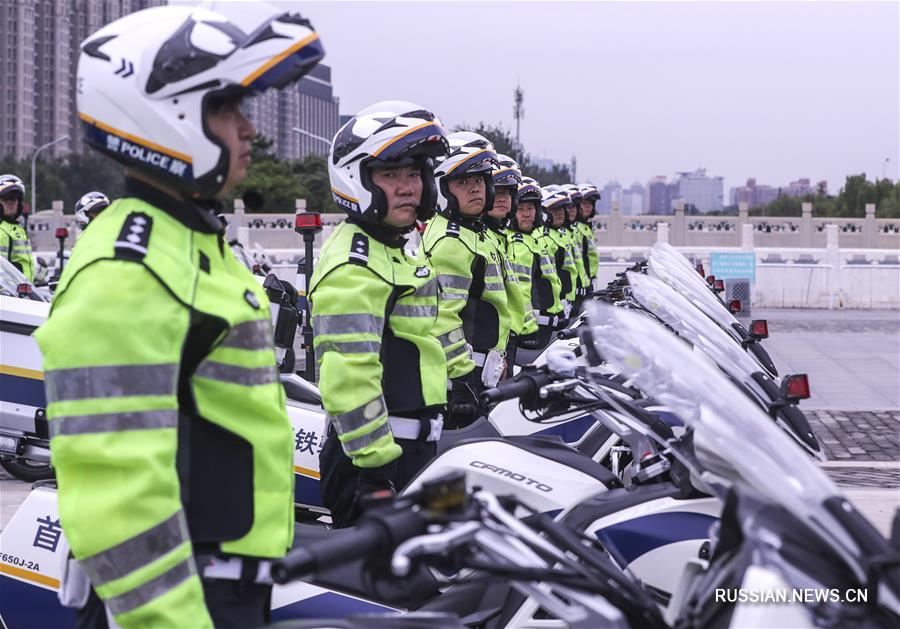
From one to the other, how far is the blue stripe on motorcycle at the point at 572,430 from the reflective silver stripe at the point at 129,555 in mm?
3942

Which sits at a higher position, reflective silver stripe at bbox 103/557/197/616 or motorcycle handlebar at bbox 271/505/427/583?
motorcycle handlebar at bbox 271/505/427/583

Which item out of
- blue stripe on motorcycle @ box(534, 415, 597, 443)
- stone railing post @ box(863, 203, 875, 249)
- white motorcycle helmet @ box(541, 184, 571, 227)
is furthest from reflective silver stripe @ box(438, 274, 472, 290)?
stone railing post @ box(863, 203, 875, 249)

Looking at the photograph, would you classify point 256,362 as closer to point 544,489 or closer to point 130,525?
point 130,525

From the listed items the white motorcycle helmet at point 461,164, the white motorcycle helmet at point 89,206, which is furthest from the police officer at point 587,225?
the white motorcycle helmet at point 461,164

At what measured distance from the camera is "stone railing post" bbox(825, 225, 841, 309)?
77.7 ft

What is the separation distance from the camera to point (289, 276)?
24.3 metres

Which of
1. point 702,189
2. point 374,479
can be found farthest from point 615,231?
point 702,189

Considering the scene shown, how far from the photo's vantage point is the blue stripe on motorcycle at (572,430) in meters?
5.96

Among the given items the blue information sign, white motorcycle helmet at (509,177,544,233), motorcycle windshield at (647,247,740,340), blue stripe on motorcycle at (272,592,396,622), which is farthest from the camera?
the blue information sign

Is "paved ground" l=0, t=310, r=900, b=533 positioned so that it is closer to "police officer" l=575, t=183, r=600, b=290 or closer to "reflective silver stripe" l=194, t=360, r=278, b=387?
"police officer" l=575, t=183, r=600, b=290

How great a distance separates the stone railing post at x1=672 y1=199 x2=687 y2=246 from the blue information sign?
21.2 metres

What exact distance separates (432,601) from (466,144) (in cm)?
403

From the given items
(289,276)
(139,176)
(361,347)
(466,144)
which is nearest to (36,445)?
(466,144)

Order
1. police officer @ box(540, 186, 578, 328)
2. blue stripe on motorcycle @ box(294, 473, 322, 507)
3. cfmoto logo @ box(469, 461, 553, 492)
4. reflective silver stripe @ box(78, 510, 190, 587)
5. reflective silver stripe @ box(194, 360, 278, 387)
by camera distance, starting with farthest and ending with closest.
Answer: police officer @ box(540, 186, 578, 328), blue stripe on motorcycle @ box(294, 473, 322, 507), cfmoto logo @ box(469, 461, 553, 492), reflective silver stripe @ box(194, 360, 278, 387), reflective silver stripe @ box(78, 510, 190, 587)
